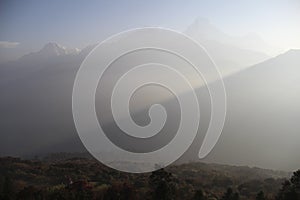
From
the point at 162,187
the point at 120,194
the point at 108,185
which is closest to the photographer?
the point at 162,187

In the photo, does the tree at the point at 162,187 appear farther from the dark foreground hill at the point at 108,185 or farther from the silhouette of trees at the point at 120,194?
the silhouette of trees at the point at 120,194

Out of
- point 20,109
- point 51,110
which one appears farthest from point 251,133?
point 20,109

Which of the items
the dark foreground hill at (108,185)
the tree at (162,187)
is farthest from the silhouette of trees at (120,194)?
the tree at (162,187)

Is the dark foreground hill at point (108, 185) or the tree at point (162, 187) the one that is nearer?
the tree at point (162, 187)

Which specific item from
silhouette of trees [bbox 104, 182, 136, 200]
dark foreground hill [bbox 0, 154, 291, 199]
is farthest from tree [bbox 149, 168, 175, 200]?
silhouette of trees [bbox 104, 182, 136, 200]

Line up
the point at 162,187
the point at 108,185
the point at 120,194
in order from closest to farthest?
the point at 162,187 → the point at 120,194 → the point at 108,185

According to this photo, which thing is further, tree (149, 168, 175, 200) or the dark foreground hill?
the dark foreground hill

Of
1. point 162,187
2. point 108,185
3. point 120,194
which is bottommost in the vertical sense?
point 120,194

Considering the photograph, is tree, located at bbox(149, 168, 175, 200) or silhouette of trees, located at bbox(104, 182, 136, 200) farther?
silhouette of trees, located at bbox(104, 182, 136, 200)

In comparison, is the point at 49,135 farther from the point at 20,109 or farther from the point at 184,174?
the point at 184,174

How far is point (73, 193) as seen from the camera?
80.9 ft

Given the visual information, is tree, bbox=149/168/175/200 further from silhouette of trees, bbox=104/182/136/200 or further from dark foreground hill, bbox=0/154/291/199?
silhouette of trees, bbox=104/182/136/200

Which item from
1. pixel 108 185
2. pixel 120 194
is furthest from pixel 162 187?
pixel 108 185

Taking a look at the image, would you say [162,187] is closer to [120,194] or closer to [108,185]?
[120,194]
